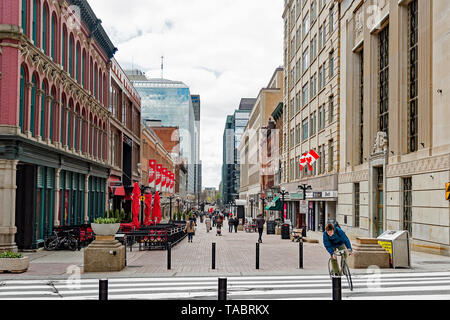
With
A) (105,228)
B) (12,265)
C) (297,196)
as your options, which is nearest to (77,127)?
(105,228)

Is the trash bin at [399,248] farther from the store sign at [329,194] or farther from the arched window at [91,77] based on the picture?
the arched window at [91,77]

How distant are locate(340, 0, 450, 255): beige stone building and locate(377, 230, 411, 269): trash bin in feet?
19.6

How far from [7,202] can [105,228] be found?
23.3ft

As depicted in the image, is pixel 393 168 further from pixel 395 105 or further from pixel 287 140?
pixel 287 140

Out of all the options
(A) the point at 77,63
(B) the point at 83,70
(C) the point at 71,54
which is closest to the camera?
(C) the point at 71,54

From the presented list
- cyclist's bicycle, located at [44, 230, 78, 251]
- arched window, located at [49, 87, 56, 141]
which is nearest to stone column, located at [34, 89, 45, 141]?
arched window, located at [49, 87, 56, 141]

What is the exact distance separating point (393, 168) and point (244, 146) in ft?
377

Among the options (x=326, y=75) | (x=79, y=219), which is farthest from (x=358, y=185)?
(x=79, y=219)

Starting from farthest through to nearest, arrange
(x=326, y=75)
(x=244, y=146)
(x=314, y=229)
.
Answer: (x=244, y=146), (x=314, y=229), (x=326, y=75)

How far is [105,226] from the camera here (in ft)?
55.0

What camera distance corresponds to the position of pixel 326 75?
149ft

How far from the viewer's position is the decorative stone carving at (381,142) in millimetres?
30484

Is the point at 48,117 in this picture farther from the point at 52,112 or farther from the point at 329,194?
the point at 329,194

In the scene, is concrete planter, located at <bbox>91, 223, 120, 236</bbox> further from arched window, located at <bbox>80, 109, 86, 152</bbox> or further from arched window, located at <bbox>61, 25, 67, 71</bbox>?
arched window, located at <bbox>80, 109, 86, 152</bbox>
